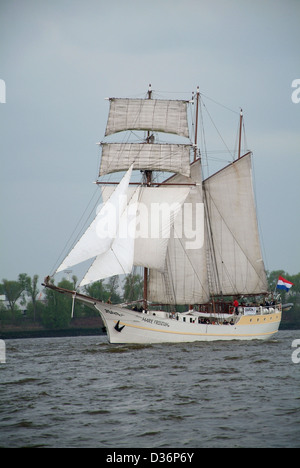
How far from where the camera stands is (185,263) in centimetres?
6131

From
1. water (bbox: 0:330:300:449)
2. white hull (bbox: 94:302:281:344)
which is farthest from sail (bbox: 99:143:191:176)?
water (bbox: 0:330:300:449)

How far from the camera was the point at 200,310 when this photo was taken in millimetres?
64938

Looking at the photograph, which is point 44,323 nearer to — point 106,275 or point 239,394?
point 106,275

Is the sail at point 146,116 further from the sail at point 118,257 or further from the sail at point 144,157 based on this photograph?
the sail at point 118,257

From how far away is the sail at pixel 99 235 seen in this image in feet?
157

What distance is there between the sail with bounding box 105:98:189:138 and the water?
26552 millimetres

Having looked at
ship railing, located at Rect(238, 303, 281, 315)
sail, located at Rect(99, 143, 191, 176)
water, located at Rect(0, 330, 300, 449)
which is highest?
sail, located at Rect(99, 143, 191, 176)

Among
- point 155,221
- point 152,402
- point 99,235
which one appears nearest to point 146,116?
point 155,221

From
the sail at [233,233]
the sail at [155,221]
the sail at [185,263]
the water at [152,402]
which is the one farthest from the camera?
the sail at [233,233]

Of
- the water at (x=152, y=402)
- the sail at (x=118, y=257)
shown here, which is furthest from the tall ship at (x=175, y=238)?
the water at (x=152, y=402)

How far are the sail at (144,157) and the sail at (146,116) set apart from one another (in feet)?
5.33

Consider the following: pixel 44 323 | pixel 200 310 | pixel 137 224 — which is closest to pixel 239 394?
pixel 137 224

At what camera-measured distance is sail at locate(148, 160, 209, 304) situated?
6022cm

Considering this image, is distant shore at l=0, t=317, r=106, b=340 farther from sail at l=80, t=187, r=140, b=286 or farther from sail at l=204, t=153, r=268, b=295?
sail at l=80, t=187, r=140, b=286
